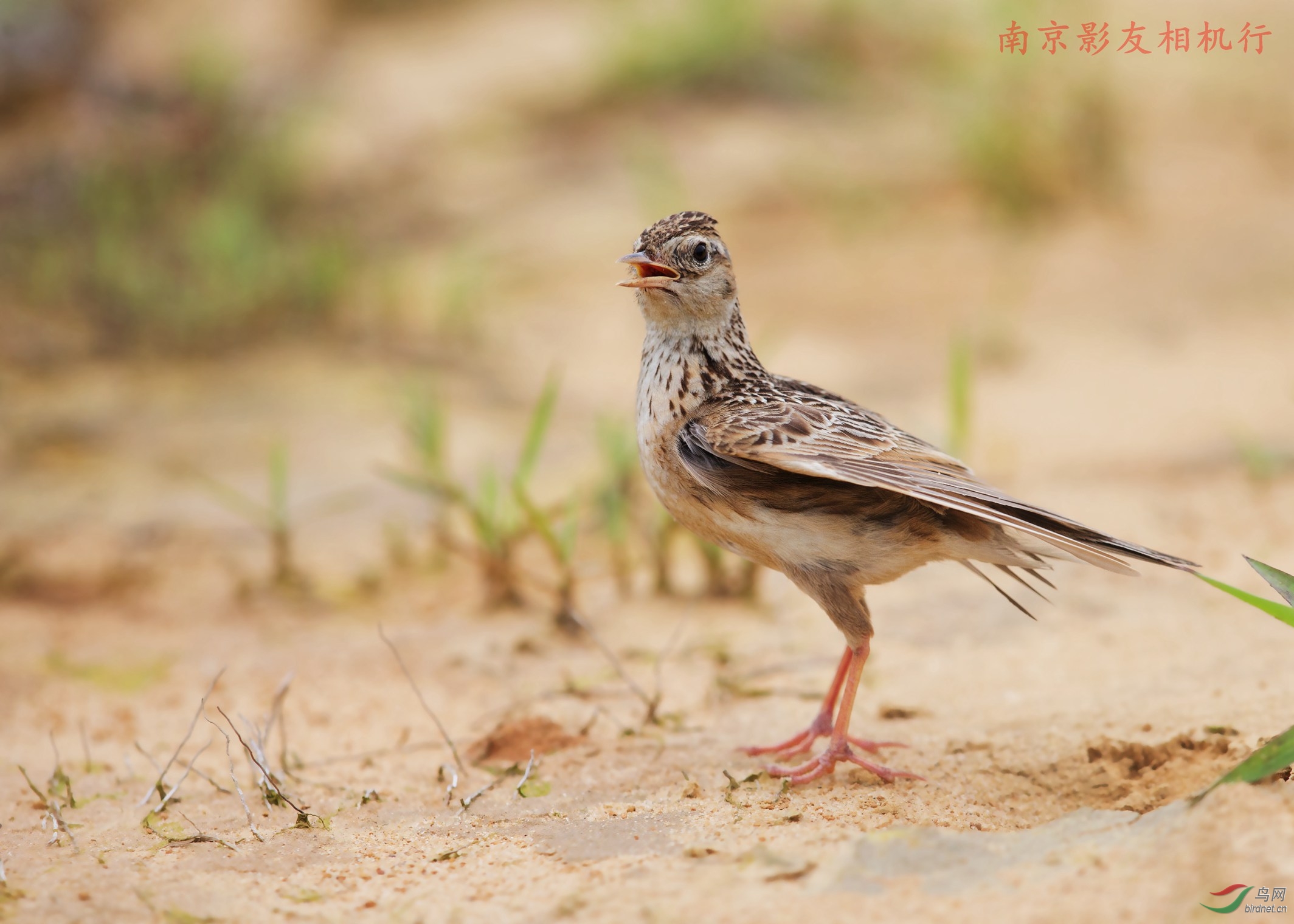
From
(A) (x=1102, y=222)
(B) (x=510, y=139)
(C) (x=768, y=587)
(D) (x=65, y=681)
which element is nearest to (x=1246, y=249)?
(A) (x=1102, y=222)

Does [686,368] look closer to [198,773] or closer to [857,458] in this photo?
[857,458]

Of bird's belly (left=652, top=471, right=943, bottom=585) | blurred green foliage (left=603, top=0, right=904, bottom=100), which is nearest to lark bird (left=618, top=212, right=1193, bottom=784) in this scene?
bird's belly (left=652, top=471, right=943, bottom=585)

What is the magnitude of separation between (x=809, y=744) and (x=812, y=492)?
821 millimetres

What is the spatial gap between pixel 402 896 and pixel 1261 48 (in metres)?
11.1

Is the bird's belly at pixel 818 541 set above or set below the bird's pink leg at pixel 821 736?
above

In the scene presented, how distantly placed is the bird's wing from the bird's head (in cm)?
31

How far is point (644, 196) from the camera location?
29.4 ft

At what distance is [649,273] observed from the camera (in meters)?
3.91

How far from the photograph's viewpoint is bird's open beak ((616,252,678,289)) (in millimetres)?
3793

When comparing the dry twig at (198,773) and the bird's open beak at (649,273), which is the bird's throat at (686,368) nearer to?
the bird's open beak at (649,273)

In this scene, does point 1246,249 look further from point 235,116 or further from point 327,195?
point 235,116

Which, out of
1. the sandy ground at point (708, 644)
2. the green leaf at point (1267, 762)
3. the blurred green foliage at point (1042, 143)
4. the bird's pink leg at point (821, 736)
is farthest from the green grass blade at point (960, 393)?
the blurred green foliage at point (1042, 143)

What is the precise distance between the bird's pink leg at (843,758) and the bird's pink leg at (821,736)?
98 mm

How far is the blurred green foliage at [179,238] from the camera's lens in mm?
7508
